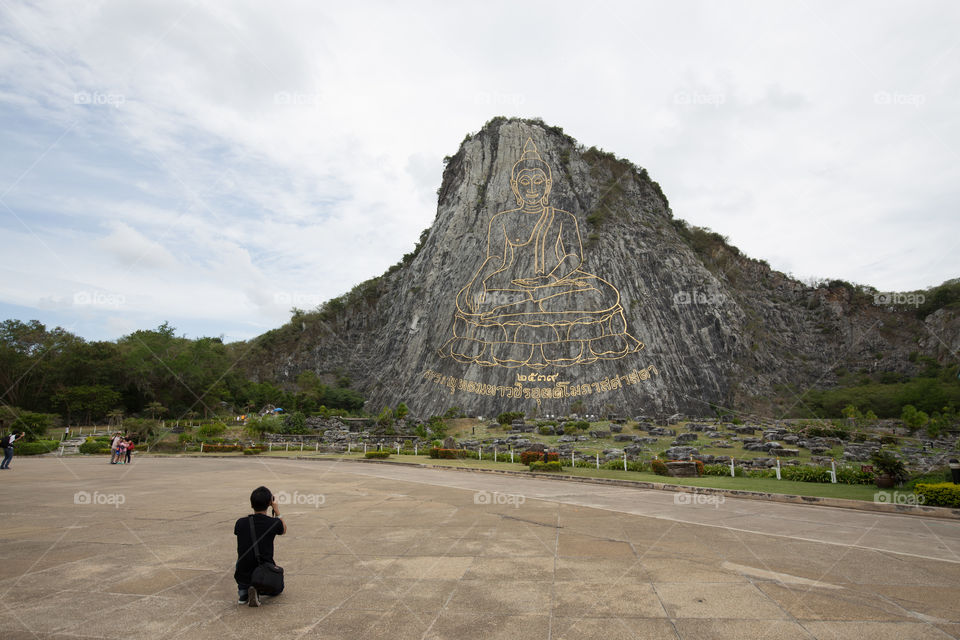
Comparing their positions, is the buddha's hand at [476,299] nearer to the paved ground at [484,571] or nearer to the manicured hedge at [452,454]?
the manicured hedge at [452,454]

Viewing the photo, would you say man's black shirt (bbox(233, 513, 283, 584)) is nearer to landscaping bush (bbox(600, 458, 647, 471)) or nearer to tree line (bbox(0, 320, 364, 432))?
landscaping bush (bbox(600, 458, 647, 471))

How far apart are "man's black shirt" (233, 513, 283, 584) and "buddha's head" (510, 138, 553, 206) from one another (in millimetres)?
44068

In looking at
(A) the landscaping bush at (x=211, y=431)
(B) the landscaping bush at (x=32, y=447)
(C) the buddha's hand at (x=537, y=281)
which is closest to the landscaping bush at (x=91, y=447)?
(B) the landscaping bush at (x=32, y=447)

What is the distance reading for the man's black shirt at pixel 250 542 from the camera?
13.9 ft

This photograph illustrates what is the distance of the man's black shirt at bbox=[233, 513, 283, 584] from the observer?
4.25 meters

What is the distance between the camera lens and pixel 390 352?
50406 mm

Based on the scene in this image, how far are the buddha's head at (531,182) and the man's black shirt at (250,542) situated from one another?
44.1 m

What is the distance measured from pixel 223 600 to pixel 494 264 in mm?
41295

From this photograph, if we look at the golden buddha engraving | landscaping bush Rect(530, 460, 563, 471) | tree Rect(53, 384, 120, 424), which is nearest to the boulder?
landscaping bush Rect(530, 460, 563, 471)

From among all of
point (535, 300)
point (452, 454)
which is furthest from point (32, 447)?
point (535, 300)

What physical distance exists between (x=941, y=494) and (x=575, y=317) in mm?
31367

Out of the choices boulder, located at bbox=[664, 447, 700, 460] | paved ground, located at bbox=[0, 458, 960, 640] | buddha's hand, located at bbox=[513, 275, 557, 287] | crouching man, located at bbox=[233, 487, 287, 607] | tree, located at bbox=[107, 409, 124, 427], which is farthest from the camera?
buddha's hand, located at bbox=[513, 275, 557, 287]

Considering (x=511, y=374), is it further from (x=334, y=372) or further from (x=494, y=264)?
(x=334, y=372)

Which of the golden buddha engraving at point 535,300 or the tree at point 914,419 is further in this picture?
the golden buddha engraving at point 535,300
